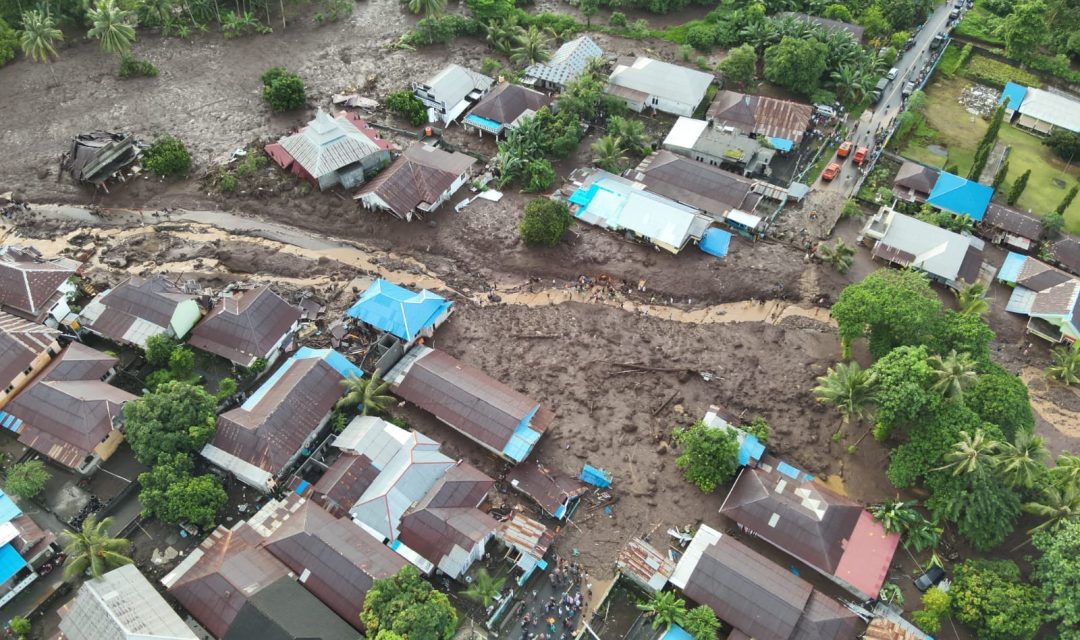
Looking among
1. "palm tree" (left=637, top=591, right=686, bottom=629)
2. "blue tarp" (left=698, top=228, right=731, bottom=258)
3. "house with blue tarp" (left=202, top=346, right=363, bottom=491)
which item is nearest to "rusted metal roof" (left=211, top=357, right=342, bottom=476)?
"house with blue tarp" (left=202, top=346, right=363, bottom=491)

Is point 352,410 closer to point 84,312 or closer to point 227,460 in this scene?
point 227,460

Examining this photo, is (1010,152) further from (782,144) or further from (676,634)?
(676,634)

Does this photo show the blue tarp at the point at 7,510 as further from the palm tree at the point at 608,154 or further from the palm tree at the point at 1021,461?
the palm tree at the point at 1021,461

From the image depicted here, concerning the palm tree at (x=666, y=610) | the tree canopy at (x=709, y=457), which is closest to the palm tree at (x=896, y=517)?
the tree canopy at (x=709, y=457)

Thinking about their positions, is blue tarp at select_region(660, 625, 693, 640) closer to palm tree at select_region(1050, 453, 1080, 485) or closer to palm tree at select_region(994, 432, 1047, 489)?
palm tree at select_region(994, 432, 1047, 489)

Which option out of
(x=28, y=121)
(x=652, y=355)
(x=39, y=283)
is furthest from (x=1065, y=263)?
(x=28, y=121)

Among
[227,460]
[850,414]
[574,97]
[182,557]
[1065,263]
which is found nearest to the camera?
[182,557]
